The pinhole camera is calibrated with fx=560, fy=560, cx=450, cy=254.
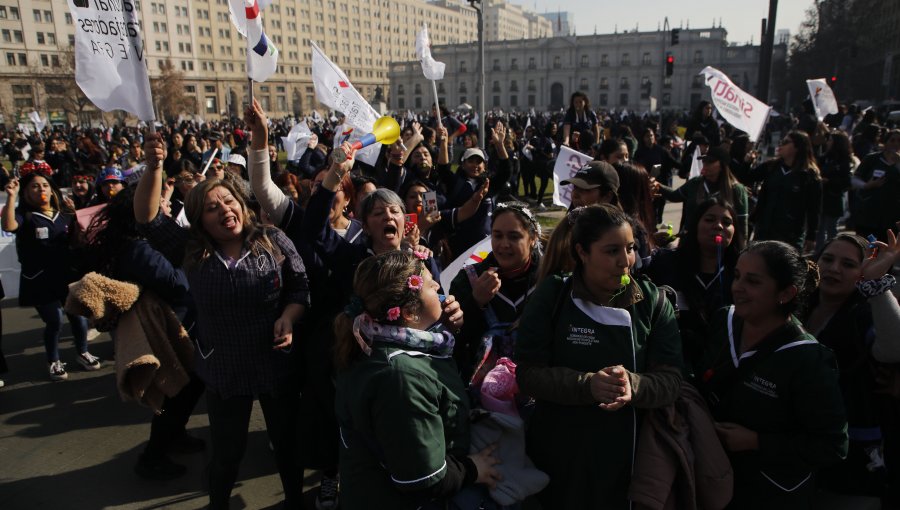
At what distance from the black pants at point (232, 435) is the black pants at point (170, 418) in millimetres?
887

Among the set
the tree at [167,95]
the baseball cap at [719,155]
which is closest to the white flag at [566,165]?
the baseball cap at [719,155]

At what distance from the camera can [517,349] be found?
93.4 inches

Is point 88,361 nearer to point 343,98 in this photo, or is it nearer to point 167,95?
point 343,98

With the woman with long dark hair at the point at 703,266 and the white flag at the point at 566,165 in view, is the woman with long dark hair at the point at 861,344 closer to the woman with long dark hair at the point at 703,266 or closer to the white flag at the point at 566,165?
the woman with long dark hair at the point at 703,266

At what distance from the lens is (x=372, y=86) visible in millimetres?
122250

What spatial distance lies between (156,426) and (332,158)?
2178mm

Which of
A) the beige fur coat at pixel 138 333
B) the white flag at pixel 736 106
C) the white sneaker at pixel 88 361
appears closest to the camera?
the beige fur coat at pixel 138 333

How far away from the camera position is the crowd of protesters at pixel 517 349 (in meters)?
2.15

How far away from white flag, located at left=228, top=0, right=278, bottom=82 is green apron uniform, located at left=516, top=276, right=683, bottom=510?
92.6 inches

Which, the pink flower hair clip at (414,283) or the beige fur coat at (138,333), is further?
the beige fur coat at (138,333)

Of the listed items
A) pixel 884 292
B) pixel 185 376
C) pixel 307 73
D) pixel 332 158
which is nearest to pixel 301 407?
pixel 185 376

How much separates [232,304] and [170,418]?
1.43 metres

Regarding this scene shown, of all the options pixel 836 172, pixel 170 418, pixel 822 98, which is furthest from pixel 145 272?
pixel 822 98

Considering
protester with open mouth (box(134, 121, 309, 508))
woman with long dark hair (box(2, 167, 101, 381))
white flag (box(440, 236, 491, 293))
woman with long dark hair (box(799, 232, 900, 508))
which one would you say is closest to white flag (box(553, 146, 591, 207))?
white flag (box(440, 236, 491, 293))
